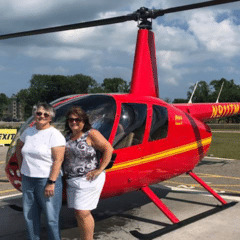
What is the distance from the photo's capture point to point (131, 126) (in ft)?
15.3

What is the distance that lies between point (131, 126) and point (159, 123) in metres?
0.67

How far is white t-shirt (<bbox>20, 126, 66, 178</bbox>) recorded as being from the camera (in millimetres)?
3500

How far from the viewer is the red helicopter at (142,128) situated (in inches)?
174

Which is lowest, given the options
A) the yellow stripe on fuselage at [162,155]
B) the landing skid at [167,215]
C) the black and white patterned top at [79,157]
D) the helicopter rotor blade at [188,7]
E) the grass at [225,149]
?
the grass at [225,149]

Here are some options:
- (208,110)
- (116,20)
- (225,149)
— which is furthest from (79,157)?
(225,149)

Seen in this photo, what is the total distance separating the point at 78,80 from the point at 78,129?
294 feet

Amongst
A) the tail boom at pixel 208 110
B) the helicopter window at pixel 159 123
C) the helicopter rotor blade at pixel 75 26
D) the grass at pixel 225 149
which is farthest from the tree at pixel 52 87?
the helicopter window at pixel 159 123

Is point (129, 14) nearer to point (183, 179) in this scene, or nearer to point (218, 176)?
point (183, 179)

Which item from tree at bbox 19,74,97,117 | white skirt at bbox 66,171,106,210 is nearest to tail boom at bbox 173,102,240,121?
white skirt at bbox 66,171,106,210

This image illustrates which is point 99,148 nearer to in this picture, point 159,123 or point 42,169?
point 42,169

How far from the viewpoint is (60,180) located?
3.64 meters

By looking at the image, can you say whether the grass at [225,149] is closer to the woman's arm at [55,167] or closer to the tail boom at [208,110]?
the tail boom at [208,110]

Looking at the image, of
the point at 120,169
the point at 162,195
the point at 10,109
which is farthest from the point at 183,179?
the point at 10,109

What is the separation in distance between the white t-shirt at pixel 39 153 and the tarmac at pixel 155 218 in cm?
152
